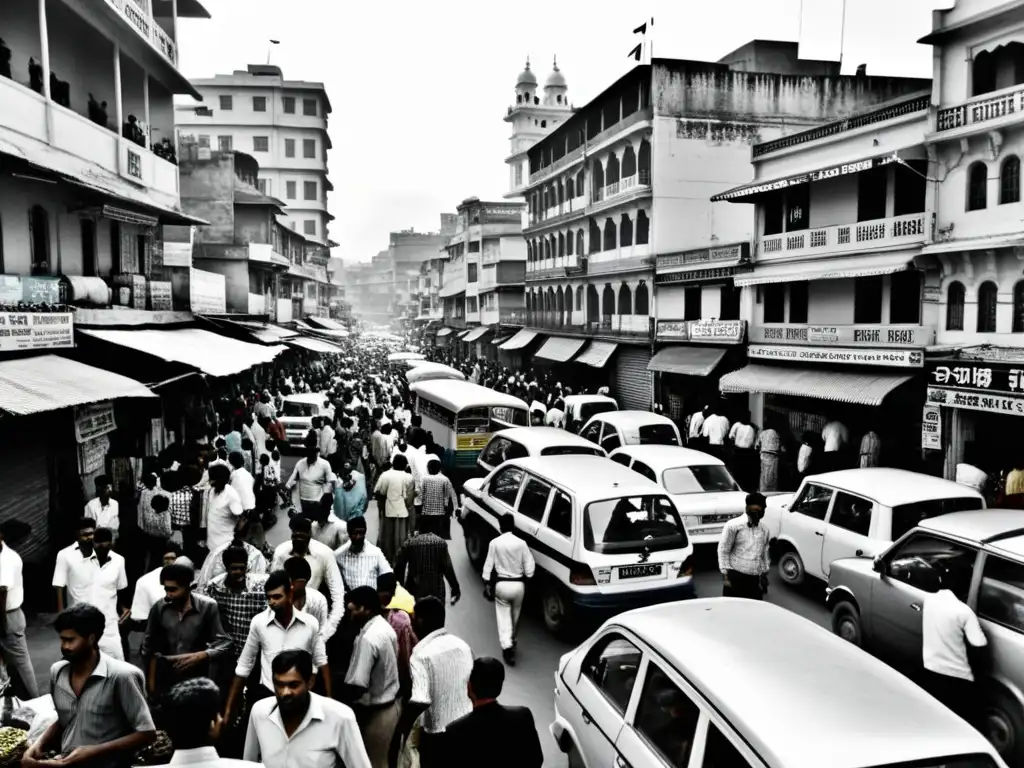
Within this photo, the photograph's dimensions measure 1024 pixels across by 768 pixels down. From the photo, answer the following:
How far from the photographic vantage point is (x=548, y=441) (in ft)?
42.1

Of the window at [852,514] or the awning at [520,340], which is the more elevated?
the awning at [520,340]

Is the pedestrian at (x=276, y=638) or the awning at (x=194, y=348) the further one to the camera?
the awning at (x=194, y=348)

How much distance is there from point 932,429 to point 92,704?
15829 millimetres

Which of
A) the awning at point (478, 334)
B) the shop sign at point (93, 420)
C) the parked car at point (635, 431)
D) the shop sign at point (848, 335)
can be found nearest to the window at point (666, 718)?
the shop sign at point (93, 420)

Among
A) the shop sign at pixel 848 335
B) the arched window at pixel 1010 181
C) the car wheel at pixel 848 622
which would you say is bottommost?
the car wheel at pixel 848 622

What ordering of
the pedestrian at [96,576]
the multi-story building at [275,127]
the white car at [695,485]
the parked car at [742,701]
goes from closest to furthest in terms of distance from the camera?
the parked car at [742,701] → the pedestrian at [96,576] → the white car at [695,485] → the multi-story building at [275,127]

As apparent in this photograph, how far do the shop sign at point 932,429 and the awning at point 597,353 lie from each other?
48.6 feet

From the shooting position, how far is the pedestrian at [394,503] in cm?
1023

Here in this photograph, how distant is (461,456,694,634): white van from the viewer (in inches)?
317

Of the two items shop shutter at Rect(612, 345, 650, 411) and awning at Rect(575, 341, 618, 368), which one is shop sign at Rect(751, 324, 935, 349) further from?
awning at Rect(575, 341, 618, 368)

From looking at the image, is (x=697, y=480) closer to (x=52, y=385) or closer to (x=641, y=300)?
(x=52, y=385)

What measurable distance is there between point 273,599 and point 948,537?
565 cm

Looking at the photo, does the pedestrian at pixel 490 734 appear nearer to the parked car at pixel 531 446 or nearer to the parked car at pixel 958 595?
the parked car at pixel 958 595

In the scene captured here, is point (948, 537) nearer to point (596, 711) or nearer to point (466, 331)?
point (596, 711)
